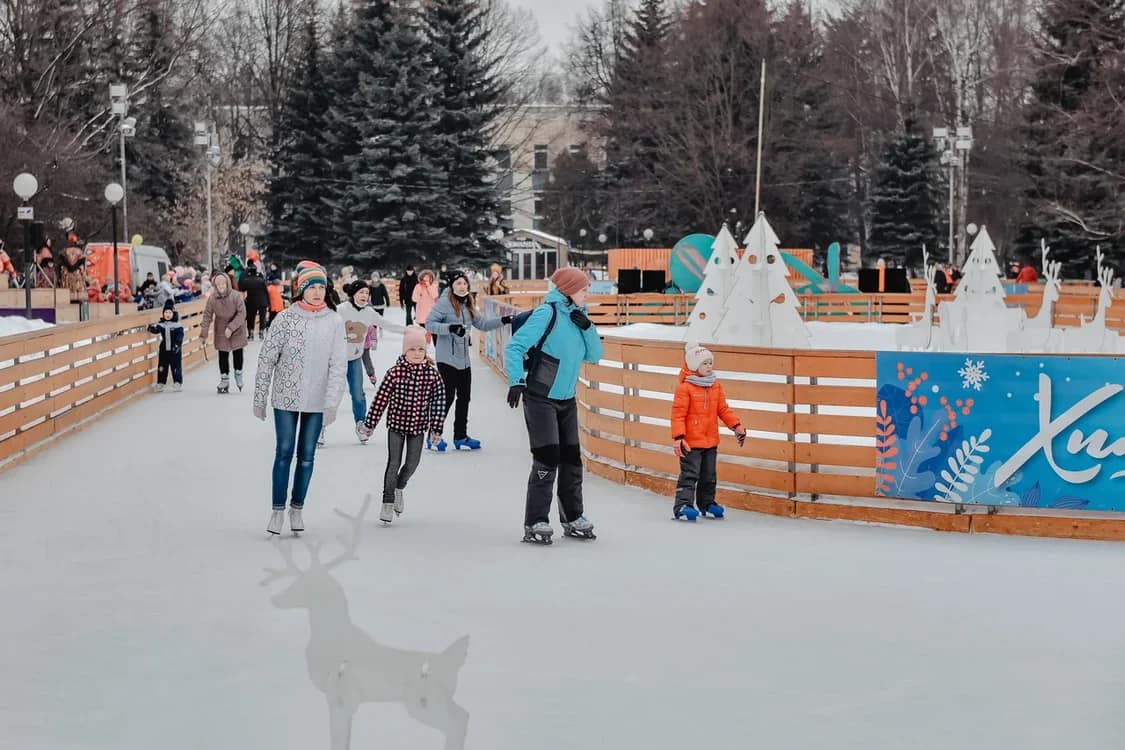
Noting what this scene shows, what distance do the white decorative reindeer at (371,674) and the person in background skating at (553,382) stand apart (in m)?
A: 2.05

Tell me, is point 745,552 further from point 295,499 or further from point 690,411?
point 295,499

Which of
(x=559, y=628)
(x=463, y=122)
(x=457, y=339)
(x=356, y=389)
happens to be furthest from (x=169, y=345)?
(x=463, y=122)

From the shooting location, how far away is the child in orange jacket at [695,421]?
10680 mm

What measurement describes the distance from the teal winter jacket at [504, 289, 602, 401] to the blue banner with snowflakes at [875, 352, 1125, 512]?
7.24ft

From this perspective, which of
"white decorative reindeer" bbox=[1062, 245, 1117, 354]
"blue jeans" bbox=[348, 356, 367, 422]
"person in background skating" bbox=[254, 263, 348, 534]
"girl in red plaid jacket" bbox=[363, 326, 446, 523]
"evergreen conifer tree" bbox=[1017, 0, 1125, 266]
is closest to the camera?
"person in background skating" bbox=[254, 263, 348, 534]

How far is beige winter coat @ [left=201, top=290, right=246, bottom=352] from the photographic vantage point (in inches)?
833

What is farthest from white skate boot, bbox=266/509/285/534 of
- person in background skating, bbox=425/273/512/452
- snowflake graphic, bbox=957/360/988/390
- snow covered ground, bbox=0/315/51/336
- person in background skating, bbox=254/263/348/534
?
snow covered ground, bbox=0/315/51/336

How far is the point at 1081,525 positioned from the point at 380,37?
5812cm

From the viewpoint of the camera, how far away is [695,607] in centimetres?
790

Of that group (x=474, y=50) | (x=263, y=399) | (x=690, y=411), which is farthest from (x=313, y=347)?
(x=474, y=50)

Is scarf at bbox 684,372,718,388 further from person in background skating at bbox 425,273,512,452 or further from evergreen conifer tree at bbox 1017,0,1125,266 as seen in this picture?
Answer: evergreen conifer tree at bbox 1017,0,1125,266

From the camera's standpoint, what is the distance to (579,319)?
9586 millimetres

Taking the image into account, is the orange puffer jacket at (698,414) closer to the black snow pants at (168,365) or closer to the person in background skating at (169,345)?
the person in background skating at (169,345)

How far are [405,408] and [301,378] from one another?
1068 mm
